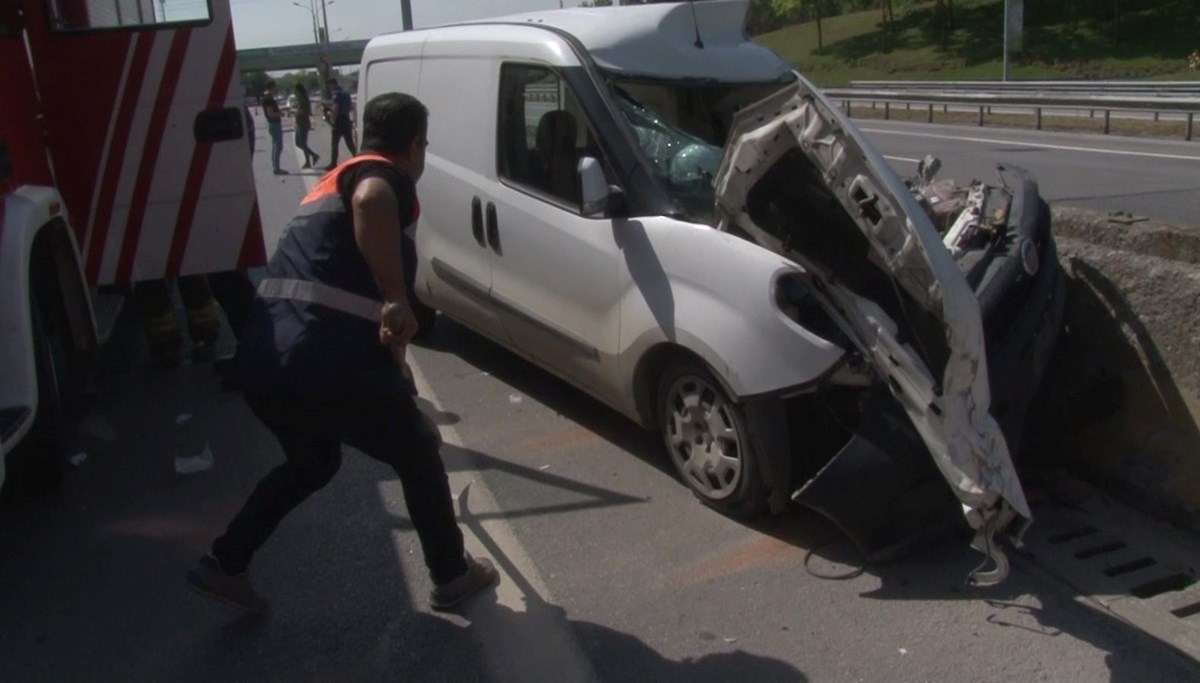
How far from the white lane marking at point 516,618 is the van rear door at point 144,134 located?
8.67ft

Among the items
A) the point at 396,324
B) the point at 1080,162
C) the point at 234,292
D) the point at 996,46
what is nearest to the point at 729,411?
the point at 396,324

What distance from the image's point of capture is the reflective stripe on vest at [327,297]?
149 inches

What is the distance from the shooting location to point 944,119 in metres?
29.5

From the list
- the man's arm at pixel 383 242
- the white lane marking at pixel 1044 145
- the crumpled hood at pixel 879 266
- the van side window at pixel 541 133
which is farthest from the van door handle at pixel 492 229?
the white lane marking at pixel 1044 145

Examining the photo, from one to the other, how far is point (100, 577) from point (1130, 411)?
4141mm

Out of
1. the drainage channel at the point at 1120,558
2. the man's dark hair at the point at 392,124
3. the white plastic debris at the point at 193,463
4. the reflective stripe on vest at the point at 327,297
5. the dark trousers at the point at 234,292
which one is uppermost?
the man's dark hair at the point at 392,124

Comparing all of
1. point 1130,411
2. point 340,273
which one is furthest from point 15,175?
point 1130,411

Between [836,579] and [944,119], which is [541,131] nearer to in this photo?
[836,579]

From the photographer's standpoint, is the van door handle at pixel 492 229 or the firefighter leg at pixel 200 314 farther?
the firefighter leg at pixel 200 314

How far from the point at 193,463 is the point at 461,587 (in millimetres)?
2187

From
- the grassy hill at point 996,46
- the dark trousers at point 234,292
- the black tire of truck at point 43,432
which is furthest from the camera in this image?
the grassy hill at point 996,46

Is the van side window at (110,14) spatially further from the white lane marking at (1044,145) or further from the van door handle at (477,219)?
the white lane marking at (1044,145)

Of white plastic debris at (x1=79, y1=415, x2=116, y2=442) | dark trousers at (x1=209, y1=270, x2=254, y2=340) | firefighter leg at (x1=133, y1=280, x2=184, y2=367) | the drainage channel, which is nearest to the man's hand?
the drainage channel

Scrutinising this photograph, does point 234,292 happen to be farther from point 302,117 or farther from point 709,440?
point 302,117
